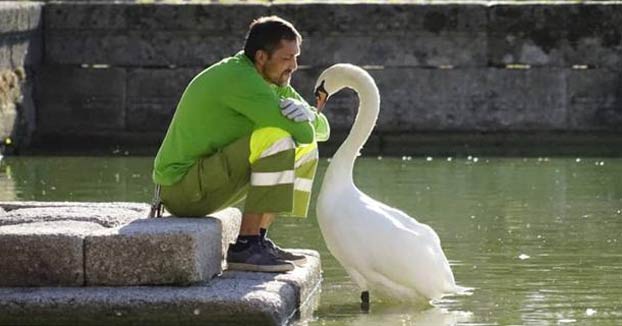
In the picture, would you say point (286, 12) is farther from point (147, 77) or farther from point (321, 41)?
point (147, 77)

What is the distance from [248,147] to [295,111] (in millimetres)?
267

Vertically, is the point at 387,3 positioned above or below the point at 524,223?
above

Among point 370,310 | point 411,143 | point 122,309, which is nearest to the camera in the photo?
point 122,309

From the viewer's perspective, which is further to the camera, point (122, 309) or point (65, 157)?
point (65, 157)

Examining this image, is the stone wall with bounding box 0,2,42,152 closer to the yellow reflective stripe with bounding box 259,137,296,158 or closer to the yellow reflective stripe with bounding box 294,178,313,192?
the yellow reflective stripe with bounding box 294,178,313,192

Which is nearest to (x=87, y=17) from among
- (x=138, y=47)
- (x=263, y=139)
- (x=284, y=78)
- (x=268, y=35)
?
(x=138, y=47)

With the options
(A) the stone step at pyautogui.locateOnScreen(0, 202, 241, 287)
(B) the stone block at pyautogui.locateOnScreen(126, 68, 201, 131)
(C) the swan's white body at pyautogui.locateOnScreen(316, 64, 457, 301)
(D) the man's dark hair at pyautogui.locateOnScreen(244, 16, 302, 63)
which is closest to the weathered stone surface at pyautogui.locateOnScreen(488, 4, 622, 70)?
(B) the stone block at pyautogui.locateOnScreen(126, 68, 201, 131)

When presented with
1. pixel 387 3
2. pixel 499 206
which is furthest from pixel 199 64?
pixel 499 206

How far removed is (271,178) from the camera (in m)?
7.57

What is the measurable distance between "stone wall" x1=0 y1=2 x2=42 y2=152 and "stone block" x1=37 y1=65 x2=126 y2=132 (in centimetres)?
Result: 18

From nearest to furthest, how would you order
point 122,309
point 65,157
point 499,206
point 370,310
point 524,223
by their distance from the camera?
point 122,309
point 370,310
point 524,223
point 499,206
point 65,157

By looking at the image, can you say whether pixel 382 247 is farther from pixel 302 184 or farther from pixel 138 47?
pixel 138 47

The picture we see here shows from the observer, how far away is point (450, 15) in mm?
16500

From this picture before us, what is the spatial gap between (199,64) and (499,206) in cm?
584
